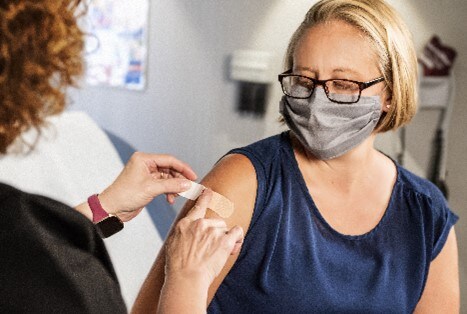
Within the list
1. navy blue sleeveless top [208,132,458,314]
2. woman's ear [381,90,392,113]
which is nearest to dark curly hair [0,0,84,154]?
navy blue sleeveless top [208,132,458,314]

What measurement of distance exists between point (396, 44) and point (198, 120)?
90.4 inches

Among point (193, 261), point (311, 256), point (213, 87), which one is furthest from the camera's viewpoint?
point (213, 87)

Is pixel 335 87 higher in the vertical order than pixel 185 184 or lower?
higher

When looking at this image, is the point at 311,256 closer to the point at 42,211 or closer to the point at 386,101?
the point at 386,101

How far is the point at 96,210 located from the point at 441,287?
823 millimetres

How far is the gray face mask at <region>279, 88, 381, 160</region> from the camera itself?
1.40 metres

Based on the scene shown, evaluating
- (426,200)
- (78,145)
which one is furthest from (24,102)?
(78,145)

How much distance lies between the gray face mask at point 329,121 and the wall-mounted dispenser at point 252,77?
1845 millimetres

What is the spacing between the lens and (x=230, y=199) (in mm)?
1309

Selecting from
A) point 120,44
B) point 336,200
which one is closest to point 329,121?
point 336,200

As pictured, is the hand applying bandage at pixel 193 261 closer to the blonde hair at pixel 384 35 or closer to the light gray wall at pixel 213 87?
the blonde hair at pixel 384 35

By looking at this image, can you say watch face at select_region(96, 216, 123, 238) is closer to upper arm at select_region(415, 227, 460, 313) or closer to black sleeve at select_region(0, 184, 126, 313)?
black sleeve at select_region(0, 184, 126, 313)

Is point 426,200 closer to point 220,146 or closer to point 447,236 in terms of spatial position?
point 447,236

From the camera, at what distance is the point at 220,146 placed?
141 inches
